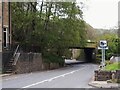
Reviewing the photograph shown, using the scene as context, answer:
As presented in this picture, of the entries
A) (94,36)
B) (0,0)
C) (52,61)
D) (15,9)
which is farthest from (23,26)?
(94,36)

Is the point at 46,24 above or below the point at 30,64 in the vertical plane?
above

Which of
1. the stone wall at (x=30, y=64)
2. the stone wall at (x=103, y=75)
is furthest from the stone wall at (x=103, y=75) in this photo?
the stone wall at (x=30, y=64)

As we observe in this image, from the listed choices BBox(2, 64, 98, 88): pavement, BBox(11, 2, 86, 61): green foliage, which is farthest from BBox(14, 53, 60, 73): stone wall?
BBox(2, 64, 98, 88): pavement

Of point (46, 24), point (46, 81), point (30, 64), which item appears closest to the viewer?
point (46, 81)

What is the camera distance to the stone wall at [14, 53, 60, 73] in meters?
44.5

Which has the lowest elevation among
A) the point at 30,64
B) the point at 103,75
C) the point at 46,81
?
the point at 46,81

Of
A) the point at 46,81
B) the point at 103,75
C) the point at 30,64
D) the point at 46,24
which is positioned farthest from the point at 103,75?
the point at 46,24

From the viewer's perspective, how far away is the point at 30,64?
48.9 m

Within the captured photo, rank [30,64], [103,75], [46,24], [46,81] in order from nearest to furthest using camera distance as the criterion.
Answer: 1. [103,75]
2. [46,81]
3. [30,64]
4. [46,24]

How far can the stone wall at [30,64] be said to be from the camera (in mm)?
44484

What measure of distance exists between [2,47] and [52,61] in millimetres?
18494

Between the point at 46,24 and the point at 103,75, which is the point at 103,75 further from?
the point at 46,24

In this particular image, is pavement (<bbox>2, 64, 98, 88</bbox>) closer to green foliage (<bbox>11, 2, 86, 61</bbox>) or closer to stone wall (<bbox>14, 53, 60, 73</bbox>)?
stone wall (<bbox>14, 53, 60, 73</bbox>)

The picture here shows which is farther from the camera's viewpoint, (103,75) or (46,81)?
(46,81)
